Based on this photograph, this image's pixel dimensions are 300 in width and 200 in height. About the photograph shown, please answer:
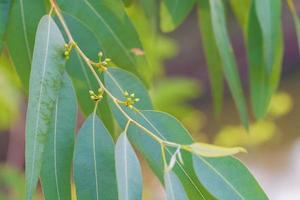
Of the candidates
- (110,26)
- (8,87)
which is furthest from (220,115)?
(110,26)

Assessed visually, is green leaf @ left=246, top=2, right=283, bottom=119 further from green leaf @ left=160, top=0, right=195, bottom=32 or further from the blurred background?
the blurred background

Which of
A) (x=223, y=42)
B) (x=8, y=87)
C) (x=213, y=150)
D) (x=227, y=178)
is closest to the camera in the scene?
(x=213, y=150)

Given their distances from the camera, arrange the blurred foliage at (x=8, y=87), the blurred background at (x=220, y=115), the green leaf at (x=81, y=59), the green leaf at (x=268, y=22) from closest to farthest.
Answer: the green leaf at (x=81, y=59)
the green leaf at (x=268, y=22)
the blurred foliage at (x=8, y=87)
the blurred background at (x=220, y=115)

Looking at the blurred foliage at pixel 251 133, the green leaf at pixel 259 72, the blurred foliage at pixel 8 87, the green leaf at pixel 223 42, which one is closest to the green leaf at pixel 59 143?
the green leaf at pixel 223 42

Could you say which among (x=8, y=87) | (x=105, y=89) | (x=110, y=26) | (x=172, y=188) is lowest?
(x=172, y=188)

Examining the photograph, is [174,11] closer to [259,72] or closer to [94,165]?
[259,72]

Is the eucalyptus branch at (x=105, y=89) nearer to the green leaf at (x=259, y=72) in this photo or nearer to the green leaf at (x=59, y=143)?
the green leaf at (x=59, y=143)
